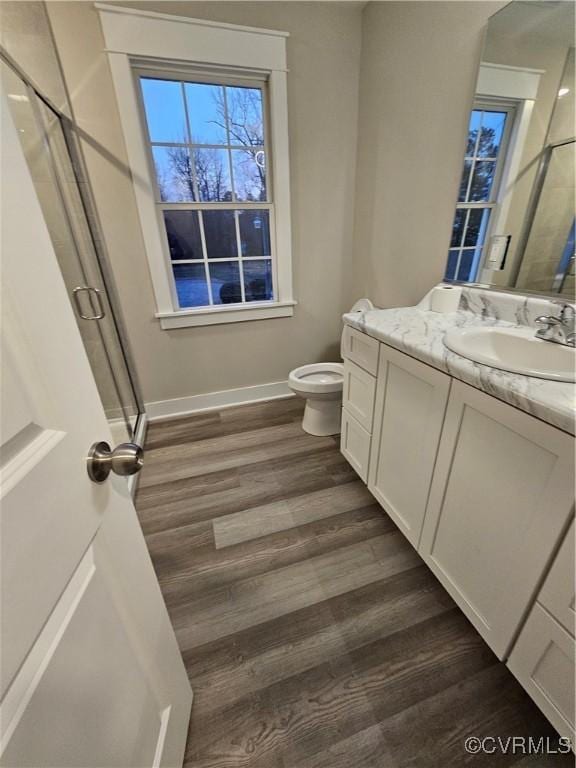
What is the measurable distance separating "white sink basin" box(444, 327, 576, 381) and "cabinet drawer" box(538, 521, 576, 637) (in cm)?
45

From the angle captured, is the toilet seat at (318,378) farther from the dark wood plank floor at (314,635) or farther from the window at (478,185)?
the window at (478,185)

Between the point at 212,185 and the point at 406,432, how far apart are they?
190 cm

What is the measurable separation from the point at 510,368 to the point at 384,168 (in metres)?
1.68

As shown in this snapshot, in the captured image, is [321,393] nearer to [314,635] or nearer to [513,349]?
[513,349]

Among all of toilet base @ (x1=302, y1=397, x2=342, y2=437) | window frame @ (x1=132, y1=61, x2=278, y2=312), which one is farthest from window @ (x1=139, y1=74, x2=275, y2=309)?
toilet base @ (x1=302, y1=397, x2=342, y2=437)

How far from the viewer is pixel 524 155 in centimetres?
125

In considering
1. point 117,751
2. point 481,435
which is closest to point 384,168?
point 481,435

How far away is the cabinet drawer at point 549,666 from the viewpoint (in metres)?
0.73

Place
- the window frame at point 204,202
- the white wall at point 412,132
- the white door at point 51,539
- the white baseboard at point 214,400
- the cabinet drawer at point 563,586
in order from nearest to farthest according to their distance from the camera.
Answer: the white door at point 51,539 < the cabinet drawer at point 563,586 < the white wall at point 412,132 < the window frame at point 204,202 < the white baseboard at point 214,400

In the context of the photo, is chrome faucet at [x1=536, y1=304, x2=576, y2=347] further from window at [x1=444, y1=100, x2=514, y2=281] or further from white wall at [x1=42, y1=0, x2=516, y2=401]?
white wall at [x1=42, y1=0, x2=516, y2=401]

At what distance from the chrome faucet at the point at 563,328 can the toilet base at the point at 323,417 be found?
1.18 meters

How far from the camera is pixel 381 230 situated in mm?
2082

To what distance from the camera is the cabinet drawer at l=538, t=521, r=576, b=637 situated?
2.25 feet

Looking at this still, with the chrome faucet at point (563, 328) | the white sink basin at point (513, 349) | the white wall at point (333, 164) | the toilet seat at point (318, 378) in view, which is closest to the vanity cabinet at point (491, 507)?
the white sink basin at point (513, 349)
